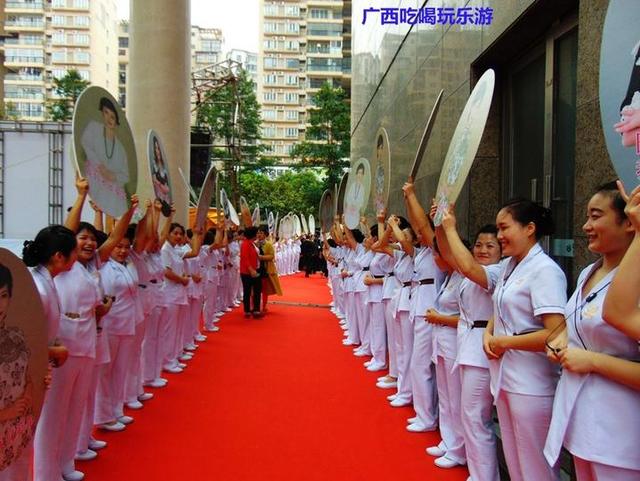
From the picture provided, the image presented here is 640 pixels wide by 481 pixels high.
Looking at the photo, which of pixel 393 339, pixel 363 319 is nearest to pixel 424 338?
pixel 393 339

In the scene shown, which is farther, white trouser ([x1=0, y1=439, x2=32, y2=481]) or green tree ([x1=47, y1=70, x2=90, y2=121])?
green tree ([x1=47, y1=70, x2=90, y2=121])

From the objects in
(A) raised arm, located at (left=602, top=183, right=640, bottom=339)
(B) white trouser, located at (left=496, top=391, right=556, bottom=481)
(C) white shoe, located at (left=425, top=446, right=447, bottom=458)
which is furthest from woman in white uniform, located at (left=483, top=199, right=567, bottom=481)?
(C) white shoe, located at (left=425, top=446, right=447, bottom=458)

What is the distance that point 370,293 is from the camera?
21.7 ft

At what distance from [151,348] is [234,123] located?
2018cm

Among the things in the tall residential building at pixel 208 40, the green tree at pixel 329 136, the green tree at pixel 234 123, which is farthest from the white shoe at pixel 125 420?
the tall residential building at pixel 208 40

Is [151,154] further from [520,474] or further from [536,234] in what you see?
[520,474]

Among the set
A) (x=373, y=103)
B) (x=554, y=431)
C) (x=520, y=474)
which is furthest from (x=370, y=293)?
(x=373, y=103)

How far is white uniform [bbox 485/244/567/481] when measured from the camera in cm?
238

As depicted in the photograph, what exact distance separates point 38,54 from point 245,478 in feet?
222

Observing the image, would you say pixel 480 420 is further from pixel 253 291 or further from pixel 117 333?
pixel 253 291

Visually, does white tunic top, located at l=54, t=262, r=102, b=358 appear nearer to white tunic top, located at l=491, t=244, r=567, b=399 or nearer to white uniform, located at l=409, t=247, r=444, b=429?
white tunic top, located at l=491, t=244, r=567, b=399

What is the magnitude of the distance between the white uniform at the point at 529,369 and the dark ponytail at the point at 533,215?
9cm

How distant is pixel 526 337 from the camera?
2393 millimetres

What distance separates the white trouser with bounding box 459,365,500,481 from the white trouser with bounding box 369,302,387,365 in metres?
3.39
